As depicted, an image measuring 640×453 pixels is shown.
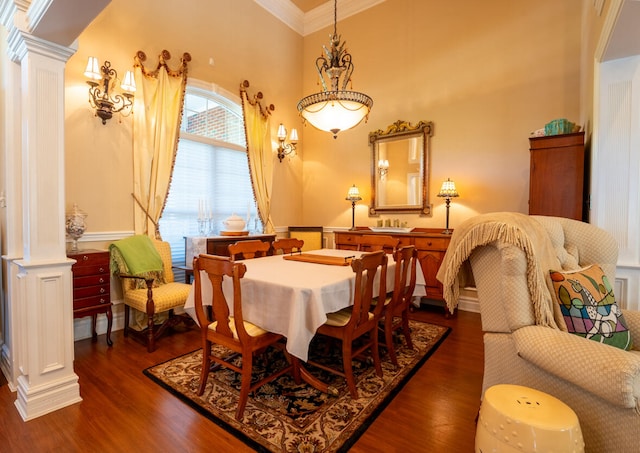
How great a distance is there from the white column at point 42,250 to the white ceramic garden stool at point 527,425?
7.86ft

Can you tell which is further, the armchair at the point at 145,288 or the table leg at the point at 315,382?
the armchair at the point at 145,288

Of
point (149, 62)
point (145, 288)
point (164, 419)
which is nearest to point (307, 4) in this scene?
point (149, 62)

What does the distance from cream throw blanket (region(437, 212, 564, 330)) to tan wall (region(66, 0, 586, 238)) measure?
2.41 m

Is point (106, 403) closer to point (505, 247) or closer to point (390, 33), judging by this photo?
point (505, 247)

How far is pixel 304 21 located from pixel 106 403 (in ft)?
19.9

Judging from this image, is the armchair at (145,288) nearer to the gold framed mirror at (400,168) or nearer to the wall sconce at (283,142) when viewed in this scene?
the wall sconce at (283,142)

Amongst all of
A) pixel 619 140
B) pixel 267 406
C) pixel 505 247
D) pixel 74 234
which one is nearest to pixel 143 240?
pixel 74 234

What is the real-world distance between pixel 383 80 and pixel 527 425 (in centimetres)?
472

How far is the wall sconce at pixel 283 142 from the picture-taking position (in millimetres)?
4910

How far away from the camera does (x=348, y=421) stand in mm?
1789

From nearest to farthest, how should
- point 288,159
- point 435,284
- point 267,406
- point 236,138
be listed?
point 267,406 < point 435,284 < point 236,138 < point 288,159

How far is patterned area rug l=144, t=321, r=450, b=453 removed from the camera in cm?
166

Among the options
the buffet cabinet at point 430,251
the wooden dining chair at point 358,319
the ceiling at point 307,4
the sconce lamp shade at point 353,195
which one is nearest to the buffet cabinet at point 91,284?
the wooden dining chair at point 358,319

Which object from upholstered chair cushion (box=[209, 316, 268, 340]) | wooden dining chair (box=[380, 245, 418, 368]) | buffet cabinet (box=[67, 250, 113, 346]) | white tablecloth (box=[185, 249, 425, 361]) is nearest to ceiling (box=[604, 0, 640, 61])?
wooden dining chair (box=[380, 245, 418, 368])
